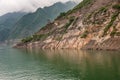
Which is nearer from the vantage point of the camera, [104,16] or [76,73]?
[76,73]

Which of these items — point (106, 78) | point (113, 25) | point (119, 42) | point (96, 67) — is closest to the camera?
point (106, 78)

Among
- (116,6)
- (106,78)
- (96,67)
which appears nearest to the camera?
(106,78)

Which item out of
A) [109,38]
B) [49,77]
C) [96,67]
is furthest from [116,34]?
[49,77]

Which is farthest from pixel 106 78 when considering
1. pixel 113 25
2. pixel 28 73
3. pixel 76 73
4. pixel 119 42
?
pixel 113 25

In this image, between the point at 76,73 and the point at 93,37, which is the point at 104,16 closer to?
the point at 93,37

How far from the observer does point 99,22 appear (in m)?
200

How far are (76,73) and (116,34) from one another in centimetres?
7829

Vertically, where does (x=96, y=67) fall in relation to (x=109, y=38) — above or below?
below

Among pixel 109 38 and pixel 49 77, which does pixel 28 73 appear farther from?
pixel 109 38

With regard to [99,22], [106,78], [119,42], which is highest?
[99,22]

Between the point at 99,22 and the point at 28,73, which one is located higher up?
the point at 99,22

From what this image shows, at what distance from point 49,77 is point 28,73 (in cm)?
1406

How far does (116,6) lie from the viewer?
7603 inches

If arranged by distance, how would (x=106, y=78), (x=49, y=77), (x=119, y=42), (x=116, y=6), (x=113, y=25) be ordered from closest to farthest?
(x=106, y=78) < (x=49, y=77) < (x=119, y=42) < (x=113, y=25) < (x=116, y=6)
